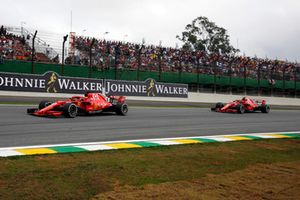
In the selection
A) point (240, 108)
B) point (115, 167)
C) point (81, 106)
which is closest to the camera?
point (115, 167)

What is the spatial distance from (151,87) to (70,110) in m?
11.9

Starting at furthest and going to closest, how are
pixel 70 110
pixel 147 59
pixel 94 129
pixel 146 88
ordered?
pixel 147 59 → pixel 146 88 → pixel 70 110 → pixel 94 129

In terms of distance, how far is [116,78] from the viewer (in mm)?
22625

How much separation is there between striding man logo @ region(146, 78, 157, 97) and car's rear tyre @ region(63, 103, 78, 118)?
11.4 meters

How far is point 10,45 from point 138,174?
16.6 meters

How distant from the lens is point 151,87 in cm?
2302

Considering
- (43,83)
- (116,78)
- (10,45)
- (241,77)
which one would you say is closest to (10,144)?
(43,83)

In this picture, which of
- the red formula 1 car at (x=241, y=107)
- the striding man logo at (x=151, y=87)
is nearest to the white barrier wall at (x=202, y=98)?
the striding man logo at (x=151, y=87)

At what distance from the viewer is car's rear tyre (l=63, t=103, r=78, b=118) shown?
1137cm

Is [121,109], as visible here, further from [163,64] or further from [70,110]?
[163,64]

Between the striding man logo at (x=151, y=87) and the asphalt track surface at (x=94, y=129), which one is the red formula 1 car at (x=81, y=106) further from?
the striding man logo at (x=151, y=87)

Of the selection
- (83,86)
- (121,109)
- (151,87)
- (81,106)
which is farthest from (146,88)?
(81,106)

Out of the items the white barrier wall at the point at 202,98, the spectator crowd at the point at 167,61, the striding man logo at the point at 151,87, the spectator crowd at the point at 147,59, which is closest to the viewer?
the white barrier wall at the point at 202,98

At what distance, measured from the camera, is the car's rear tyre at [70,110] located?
11.4 meters
